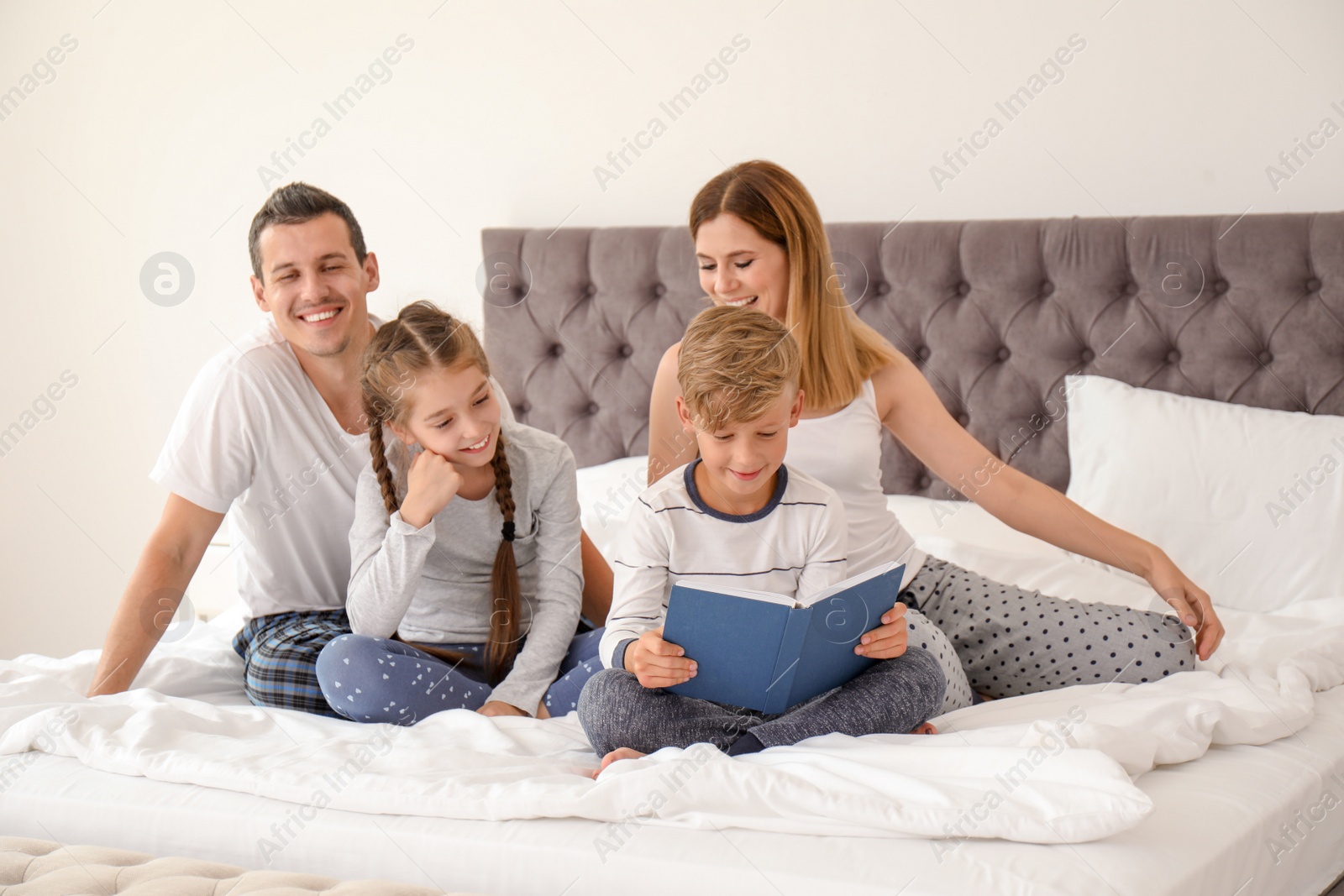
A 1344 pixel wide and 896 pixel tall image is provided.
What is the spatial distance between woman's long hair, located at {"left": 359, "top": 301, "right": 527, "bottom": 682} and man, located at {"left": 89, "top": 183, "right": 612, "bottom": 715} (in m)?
0.16

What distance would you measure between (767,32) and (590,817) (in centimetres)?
186

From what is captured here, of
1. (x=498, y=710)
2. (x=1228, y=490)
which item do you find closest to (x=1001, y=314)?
(x=1228, y=490)

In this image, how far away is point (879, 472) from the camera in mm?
1705

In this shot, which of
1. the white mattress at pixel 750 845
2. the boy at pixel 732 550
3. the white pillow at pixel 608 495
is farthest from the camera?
the white pillow at pixel 608 495

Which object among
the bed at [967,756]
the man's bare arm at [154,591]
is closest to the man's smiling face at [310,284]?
the man's bare arm at [154,591]

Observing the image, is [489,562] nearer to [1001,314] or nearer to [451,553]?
[451,553]

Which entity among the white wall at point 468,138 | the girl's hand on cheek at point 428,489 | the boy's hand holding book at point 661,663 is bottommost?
the boy's hand holding book at point 661,663

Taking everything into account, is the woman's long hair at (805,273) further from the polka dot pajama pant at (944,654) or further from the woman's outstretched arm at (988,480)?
the polka dot pajama pant at (944,654)

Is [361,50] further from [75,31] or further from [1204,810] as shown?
[1204,810]

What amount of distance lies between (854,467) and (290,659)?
34.1 inches

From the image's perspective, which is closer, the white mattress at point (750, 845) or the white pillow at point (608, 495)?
the white mattress at point (750, 845)

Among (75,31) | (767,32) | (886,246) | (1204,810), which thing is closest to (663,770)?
(1204,810)

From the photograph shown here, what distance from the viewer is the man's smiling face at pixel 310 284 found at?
1.79 m

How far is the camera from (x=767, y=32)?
2.46 m
